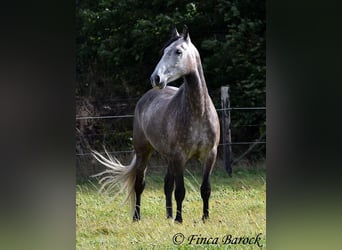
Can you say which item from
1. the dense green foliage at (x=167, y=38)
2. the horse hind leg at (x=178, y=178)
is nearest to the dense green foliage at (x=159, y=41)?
the dense green foliage at (x=167, y=38)

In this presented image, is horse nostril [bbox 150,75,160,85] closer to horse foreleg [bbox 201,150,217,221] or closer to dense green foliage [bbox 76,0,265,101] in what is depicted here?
dense green foliage [bbox 76,0,265,101]

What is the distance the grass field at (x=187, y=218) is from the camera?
5.12m

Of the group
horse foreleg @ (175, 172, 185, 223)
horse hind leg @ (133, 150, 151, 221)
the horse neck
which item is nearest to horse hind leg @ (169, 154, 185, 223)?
horse foreleg @ (175, 172, 185, 223)

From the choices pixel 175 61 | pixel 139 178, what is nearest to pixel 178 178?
pixel 139 178

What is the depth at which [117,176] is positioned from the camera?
5316 millimetres

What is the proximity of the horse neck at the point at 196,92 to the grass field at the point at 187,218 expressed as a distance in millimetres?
524

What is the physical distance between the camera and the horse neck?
5148mm

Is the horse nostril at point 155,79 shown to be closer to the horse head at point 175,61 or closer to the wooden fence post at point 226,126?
the horse head at point 175,61

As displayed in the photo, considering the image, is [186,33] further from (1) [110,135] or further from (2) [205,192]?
(2) [205,192]
